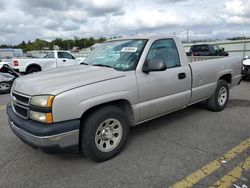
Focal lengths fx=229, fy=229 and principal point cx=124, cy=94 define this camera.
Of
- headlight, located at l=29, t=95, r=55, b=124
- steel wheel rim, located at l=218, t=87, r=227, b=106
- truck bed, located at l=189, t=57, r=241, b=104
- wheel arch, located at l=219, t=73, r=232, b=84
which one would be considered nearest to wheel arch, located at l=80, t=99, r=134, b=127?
headlight, located at l=29, t=95, r=55, b=124

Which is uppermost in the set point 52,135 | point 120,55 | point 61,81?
point 120,55

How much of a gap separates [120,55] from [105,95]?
103 cm

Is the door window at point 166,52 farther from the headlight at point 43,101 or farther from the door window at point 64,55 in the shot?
the door window at point 64,55

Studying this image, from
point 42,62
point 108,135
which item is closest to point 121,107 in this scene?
point 108,135

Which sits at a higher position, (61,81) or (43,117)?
(61,81)

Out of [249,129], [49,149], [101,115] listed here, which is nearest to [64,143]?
[49,149]

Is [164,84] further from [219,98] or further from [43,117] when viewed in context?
[219,98]

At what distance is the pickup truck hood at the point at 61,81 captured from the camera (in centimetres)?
285

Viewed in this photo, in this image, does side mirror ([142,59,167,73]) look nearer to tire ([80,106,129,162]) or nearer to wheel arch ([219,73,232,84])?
tire ([80,106,129,162])

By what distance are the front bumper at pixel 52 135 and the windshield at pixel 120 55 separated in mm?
1254

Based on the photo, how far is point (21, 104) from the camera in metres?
3.08

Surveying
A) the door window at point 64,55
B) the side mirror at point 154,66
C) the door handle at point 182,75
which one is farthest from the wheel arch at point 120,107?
the door window at point 64,55

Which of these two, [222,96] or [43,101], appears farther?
[222,96]

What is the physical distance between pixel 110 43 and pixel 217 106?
293 centimetres
